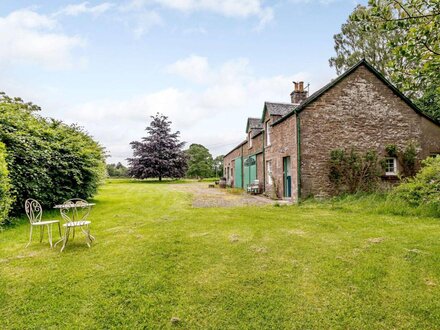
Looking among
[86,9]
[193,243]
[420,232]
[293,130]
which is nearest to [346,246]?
[420,232]

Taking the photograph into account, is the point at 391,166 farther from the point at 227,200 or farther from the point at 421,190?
the point at 227,200

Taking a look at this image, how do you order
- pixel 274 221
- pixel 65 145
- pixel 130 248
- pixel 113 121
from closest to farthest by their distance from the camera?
pixel 130 248, pixel 274 221, pixel 65 145, pixel 113 121

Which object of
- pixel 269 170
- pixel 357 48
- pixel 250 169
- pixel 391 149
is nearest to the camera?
pixel 391 149

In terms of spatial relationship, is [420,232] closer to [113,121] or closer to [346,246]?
[346,246]

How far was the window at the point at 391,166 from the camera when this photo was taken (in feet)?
43.2

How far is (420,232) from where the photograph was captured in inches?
254

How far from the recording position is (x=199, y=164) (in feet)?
163

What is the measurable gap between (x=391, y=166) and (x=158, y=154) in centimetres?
3260

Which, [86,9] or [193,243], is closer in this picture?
[193,243]

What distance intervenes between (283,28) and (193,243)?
39.5 ft

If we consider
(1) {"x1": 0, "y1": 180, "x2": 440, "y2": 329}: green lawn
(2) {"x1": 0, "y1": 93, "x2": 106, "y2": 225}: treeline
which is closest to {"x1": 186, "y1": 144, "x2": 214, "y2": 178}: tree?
(2) {"x1": 0, "y1": 93, "x2": 106, "y2": 225}: treeline

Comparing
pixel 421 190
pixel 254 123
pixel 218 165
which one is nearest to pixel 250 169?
pixel 254 123

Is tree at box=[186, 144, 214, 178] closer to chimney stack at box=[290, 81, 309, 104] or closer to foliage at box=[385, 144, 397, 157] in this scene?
chimney stack at box=[290, 81, 309, 104]

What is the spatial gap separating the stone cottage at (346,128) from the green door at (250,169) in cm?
521
